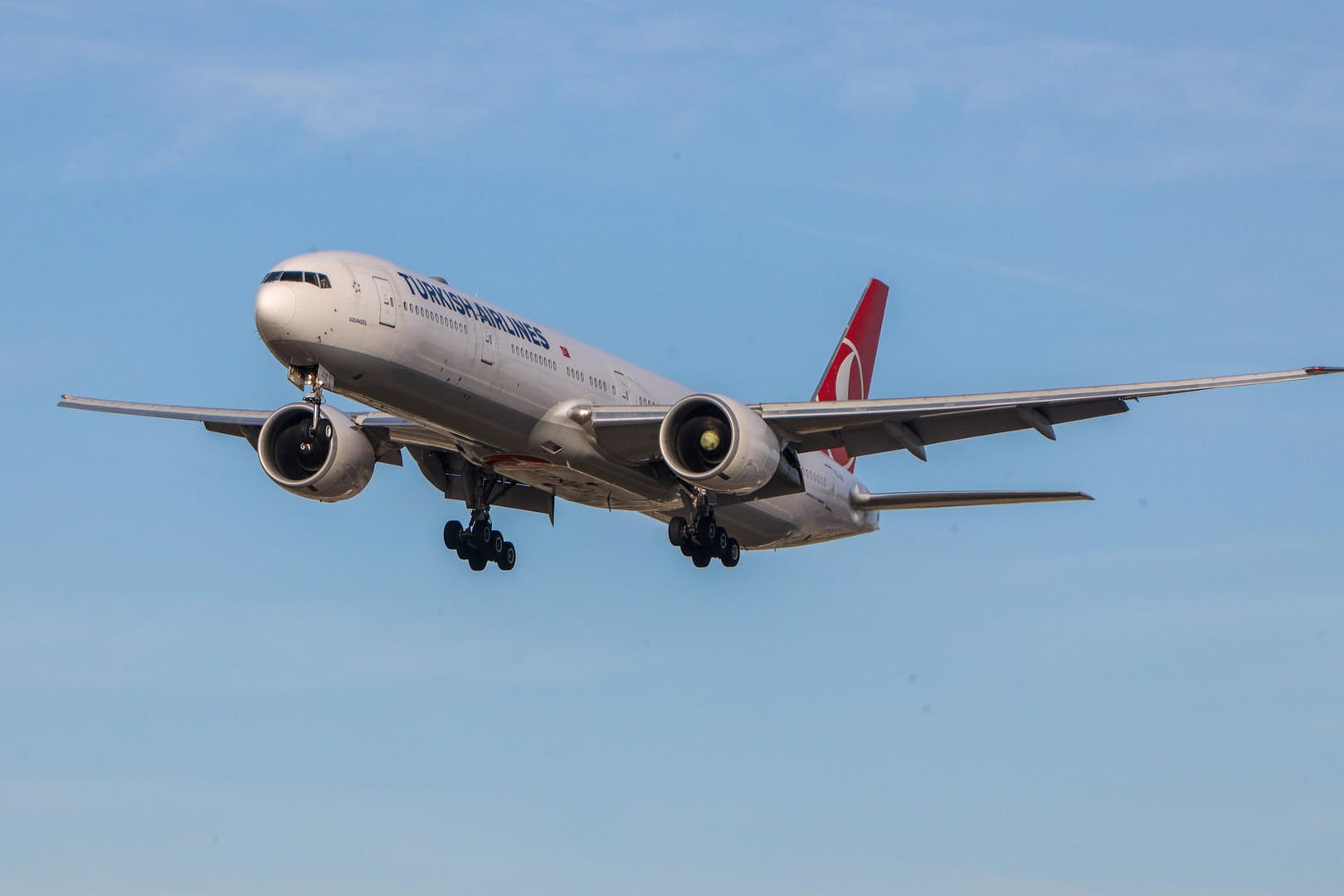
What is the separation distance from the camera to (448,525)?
1649 inches

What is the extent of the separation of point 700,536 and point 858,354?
1430 centimetres

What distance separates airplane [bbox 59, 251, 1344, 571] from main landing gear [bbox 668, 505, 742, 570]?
4cm

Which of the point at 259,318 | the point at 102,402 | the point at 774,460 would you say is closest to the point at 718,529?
the point at 774,460

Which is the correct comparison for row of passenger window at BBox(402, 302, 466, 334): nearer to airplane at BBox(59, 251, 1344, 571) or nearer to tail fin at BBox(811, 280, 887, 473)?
airplane at BBox(59, 251, 1344, 571)

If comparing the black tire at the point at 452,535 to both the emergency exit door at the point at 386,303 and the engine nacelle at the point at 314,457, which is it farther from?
the emergency exit door at the point at 386,303

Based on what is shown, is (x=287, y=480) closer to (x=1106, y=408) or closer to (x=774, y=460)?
(x=774, y=460)

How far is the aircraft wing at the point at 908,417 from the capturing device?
117 ft

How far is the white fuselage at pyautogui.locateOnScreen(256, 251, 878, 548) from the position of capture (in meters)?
32.8

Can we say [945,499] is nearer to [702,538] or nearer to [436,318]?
[702,538]

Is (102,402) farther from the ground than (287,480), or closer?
farther from the ground

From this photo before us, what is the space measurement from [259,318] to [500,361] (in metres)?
4.86

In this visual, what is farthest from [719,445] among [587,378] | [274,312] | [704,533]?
[274,312]

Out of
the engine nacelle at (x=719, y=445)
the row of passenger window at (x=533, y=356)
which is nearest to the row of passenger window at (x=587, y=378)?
the row of passenger window at (x=533, y=356)

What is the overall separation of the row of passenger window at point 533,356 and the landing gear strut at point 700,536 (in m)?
4.98
